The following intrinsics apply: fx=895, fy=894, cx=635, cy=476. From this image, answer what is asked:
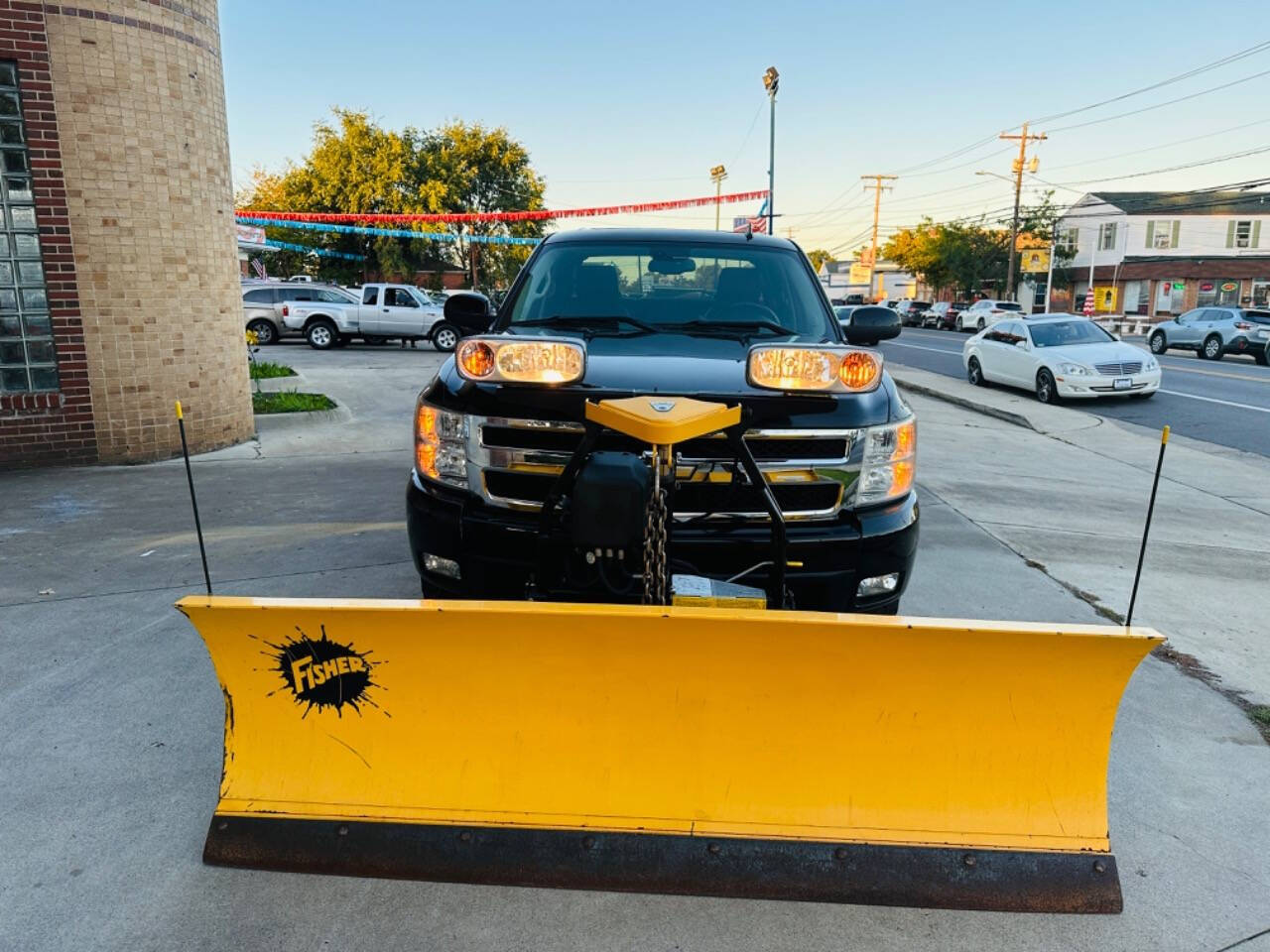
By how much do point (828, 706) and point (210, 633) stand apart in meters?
1.73

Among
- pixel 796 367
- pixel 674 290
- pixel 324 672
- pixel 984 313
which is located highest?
pixel 674 290

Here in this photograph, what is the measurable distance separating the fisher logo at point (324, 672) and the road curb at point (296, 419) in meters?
8.39

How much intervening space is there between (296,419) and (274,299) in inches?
584

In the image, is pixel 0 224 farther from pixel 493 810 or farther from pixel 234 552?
pixel 493 810

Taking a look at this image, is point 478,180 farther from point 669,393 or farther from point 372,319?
point 669,393

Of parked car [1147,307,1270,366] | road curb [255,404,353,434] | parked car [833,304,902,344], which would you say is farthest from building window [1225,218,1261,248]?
parked car [833,304,902,344]

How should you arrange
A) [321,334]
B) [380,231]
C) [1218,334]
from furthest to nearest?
[380,231], [1218,334], [321,334]

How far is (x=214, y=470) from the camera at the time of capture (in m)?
8.34

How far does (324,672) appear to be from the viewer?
2.55m

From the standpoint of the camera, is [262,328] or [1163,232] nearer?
[262,328]

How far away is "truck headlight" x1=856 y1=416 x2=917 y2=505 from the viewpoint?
3.28 metres

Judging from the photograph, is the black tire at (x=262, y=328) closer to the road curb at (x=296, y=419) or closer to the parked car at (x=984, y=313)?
the road curb at (x=296, y=419)

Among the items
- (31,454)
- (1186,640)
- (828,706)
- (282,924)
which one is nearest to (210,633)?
(282,924)

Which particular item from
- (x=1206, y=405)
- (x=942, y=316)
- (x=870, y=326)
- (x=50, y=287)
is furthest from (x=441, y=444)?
(x=942, y=316)
